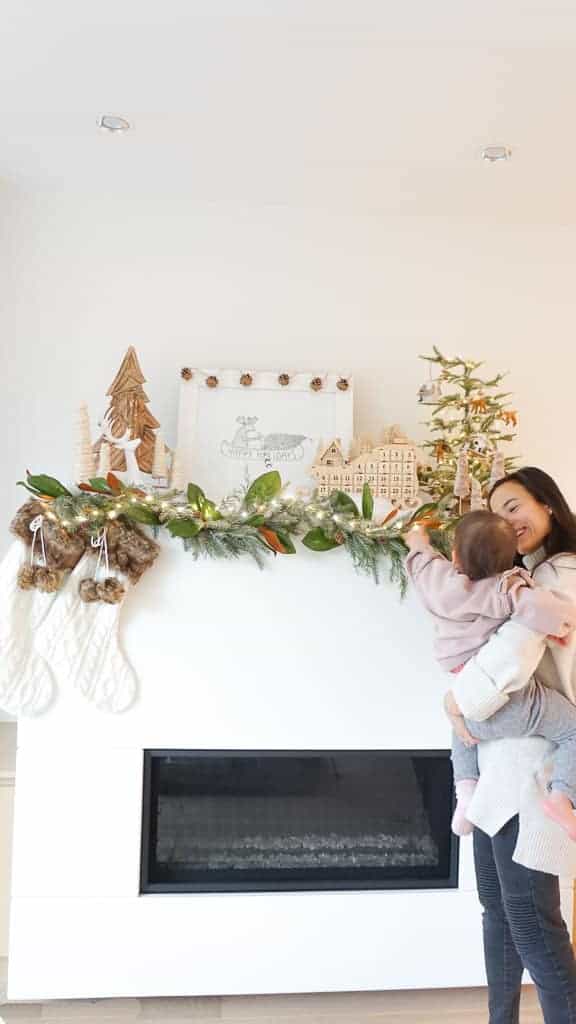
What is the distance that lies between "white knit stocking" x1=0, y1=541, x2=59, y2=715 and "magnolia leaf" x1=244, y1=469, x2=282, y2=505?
587 millimetres

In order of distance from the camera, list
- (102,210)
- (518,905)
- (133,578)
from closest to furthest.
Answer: (518,905) → (133,578) → (102,210)

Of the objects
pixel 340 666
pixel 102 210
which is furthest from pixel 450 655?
pixel 102 210

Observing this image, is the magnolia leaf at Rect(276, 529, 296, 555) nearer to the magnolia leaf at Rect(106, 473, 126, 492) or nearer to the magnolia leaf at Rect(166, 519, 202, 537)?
the magnolia leaf at Rect(166, 519, 202, 537)

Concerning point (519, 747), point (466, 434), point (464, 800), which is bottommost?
point (464, 800)

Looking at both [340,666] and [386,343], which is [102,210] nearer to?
[386,343]

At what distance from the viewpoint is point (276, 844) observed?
7.73 feet

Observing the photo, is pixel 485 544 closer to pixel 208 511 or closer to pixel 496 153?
pixel 208 511

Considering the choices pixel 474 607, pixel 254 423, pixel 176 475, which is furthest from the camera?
pixel 254 423

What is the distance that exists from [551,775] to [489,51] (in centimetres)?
160

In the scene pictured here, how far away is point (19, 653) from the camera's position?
2225 millimetres

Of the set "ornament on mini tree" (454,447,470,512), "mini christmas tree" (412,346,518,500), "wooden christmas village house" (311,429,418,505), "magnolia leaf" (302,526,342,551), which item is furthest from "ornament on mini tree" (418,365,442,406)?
"magnolia leaf" (302,526,342,551)

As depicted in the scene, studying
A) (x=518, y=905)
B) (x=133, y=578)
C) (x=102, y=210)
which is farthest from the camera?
(x=102, y=210)

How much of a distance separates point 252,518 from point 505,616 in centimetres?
78

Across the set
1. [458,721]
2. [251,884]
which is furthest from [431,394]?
[251,884]
